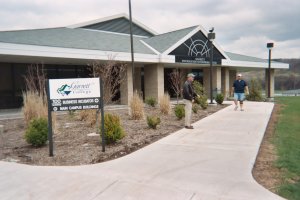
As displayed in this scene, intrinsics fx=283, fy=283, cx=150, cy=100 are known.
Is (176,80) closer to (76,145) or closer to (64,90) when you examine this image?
(76,145)

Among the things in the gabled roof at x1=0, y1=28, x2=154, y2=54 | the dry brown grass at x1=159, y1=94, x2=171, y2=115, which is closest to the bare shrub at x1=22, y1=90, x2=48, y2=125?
the dry brown grass at x1=159, y1=94, x2=171, y2=115

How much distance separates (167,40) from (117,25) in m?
5.99

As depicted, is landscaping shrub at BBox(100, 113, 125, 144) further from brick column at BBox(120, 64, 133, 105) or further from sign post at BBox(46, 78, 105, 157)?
brick column at BBox(120, 64, 133, 105)

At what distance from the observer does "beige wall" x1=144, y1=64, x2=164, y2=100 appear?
67.3ft

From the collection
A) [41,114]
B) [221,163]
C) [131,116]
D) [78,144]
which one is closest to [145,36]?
[131,116]

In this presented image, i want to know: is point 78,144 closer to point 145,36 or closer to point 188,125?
point 188,125

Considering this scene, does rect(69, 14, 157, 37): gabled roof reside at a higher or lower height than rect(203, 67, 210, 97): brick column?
higher

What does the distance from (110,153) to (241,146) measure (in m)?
2.93

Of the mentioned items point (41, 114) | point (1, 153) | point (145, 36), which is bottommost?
point (1, 153)

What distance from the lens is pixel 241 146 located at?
6371 millimetres

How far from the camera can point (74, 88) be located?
6.13 metres

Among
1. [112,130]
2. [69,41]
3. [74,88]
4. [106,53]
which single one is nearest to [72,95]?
[74,88]

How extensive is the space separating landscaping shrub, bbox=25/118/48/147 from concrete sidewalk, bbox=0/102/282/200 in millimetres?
1373

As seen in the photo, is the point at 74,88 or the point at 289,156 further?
the point at 74,88
